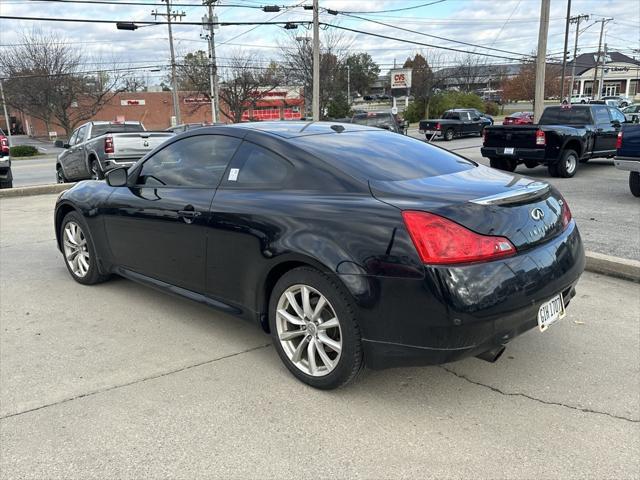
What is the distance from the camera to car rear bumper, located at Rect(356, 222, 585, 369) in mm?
2623

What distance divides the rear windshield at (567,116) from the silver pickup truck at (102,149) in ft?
31.4

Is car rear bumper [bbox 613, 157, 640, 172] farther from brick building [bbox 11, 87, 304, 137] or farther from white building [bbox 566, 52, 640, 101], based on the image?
white building [bbox 566, 52, 640, 101]

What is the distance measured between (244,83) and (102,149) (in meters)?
41.1

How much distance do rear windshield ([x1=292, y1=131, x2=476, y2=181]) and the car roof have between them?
10 centimetres

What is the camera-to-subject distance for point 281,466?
8.35 ft

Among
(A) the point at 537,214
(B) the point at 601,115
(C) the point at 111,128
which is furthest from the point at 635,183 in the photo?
(C) the point at 111,128

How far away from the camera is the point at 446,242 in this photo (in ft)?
8.73

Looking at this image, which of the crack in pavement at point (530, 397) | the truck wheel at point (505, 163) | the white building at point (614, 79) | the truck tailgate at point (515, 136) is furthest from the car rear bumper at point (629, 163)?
the white building at point (614, 79)

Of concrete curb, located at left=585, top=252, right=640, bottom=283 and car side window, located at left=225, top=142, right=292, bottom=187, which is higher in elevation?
car side window, located at left=225, top=142, right=292, bottom=187

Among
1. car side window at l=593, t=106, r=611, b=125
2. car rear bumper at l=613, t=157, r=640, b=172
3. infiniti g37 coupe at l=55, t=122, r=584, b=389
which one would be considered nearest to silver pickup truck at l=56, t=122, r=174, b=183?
infiniti g37 coupe at l=55, t=122, r=584, b=389

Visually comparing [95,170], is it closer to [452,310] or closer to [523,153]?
[523,153]

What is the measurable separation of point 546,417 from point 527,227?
3.33ft

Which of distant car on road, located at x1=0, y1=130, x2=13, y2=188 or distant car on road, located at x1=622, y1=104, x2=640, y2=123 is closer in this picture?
distant car on road, located at x1=0, y1=130, x2=13, y2=188

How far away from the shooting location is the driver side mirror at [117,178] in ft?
14.9
